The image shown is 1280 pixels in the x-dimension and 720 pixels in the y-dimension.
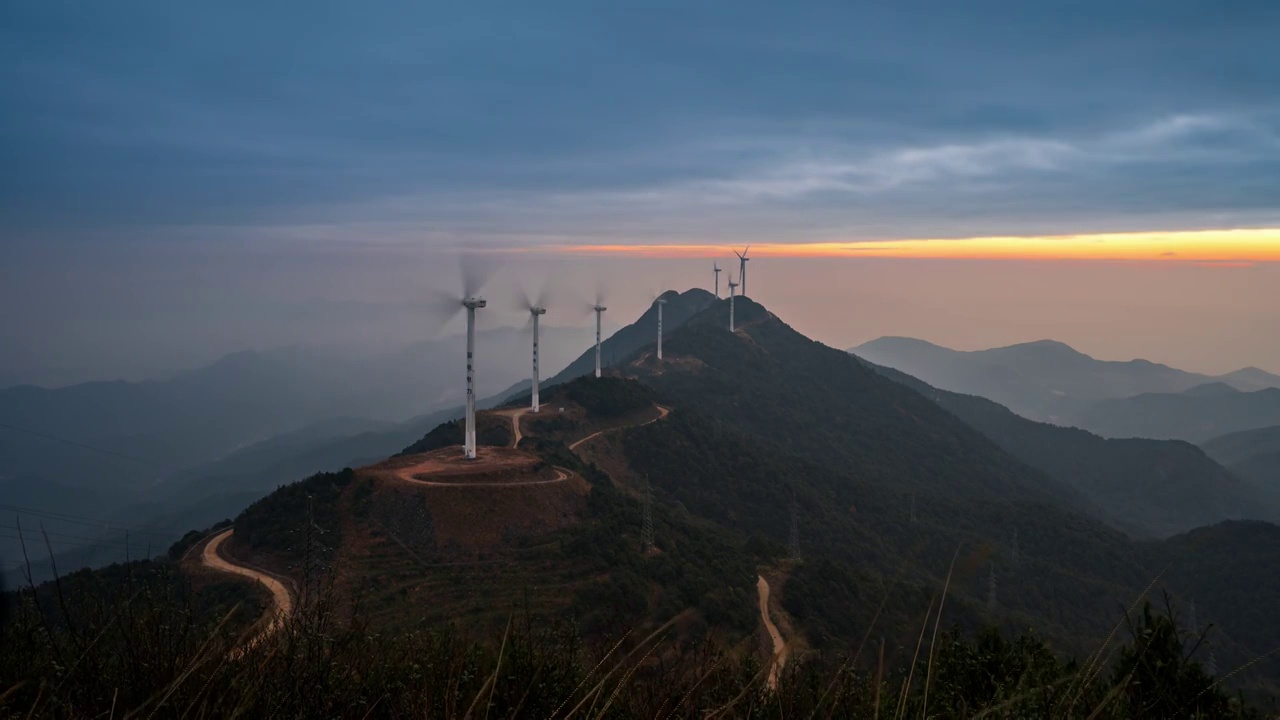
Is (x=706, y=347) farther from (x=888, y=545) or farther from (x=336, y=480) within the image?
(x=336, y=480)

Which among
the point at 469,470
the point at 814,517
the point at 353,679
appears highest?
the point at 353,679

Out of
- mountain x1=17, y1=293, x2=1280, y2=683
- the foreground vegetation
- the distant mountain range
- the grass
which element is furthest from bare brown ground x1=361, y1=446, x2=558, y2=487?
the grass

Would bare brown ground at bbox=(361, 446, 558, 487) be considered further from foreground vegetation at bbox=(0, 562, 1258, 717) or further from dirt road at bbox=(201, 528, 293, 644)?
foreground vegetation at bbox=(0, 562, 1258, 717)

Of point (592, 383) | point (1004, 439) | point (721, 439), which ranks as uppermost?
point (592, 383)

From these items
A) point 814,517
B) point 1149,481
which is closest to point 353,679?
point 814,517

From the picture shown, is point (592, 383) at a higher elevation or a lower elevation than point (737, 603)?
higher

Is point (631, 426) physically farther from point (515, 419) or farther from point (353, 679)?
point (353, 679)

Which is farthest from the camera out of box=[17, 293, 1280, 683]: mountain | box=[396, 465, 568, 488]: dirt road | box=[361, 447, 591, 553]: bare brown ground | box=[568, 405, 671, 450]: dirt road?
box=[568, 405, 671, 450]: dirt road

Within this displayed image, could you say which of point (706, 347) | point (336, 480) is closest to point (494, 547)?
point (336, 480)
